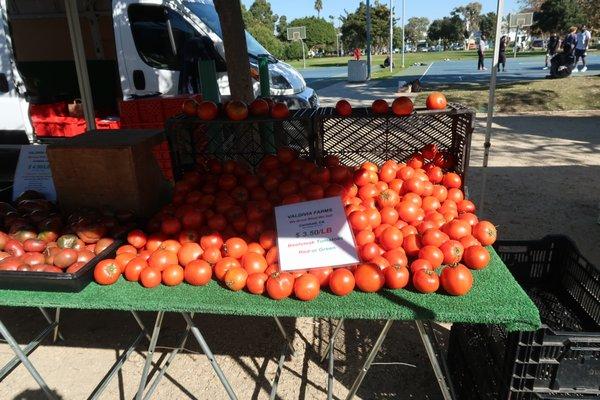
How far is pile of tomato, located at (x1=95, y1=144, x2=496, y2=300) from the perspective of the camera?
187 centimetres

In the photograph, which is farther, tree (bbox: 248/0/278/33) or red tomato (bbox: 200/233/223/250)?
tree (bbox: 248/0/278/33)

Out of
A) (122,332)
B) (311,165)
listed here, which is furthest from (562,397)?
(122,332)

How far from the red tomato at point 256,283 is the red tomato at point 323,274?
0.73 feet

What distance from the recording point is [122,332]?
3240 mm

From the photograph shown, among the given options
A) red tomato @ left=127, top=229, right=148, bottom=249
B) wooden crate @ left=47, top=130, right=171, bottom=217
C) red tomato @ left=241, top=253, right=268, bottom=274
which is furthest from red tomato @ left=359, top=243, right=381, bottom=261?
wooden crate @ left=47, top=130, right=171, bottom=217

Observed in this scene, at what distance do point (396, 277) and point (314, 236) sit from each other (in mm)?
463

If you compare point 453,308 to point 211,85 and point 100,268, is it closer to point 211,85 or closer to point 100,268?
point 100,268

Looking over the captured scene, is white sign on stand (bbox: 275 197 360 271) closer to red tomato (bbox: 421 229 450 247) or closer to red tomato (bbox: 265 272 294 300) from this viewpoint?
red tomato (bbox: 265 272 294 300)

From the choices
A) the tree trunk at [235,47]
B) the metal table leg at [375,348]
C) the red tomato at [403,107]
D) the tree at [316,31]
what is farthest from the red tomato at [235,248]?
the tree at [316,31]

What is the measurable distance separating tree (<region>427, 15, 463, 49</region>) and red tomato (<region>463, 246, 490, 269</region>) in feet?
279

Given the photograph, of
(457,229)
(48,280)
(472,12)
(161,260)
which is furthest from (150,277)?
(472,12)

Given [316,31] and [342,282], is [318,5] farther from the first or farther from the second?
[342,282]

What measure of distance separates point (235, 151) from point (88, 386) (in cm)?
185

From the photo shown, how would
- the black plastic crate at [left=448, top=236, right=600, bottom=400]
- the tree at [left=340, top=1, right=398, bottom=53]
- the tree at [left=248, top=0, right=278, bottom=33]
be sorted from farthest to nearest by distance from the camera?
the tree at [left=248, top=0, right=278, bottom=33] → the tree at [left=340, top=1, right=398, bottom=53] → the black plastic crate at [left=448, top=236, right=600, bottom=400]
